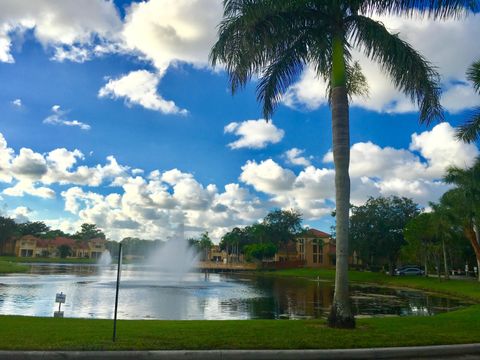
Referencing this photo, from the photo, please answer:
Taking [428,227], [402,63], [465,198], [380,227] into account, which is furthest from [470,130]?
[380,227]

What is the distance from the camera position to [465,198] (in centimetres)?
4703

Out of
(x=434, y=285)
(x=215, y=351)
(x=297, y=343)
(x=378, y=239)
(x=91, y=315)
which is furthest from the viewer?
(x=378, y=239)

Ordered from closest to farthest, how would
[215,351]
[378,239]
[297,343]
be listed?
[215,351]
[297,343]
[378,239]

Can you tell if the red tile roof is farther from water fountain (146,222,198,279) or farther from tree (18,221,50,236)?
tree (18,221,50,236)

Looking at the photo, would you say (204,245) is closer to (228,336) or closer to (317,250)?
(317,250)

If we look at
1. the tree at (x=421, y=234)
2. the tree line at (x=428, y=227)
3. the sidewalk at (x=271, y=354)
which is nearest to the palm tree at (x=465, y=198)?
the tree line at (x=428, y=227)

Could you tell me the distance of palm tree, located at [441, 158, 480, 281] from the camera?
46.3 metres

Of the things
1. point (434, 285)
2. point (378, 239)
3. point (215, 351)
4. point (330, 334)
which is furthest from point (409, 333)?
point (378, 239)

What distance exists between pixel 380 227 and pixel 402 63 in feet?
203

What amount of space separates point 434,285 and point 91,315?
38938mm

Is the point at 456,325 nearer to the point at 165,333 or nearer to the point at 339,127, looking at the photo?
the point at 339,127

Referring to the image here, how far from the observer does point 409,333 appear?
459 inches

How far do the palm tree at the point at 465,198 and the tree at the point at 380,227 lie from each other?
22.5 m

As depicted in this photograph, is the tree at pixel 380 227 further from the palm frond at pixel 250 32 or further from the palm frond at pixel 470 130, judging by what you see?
the palm frond at pixel 250 32
